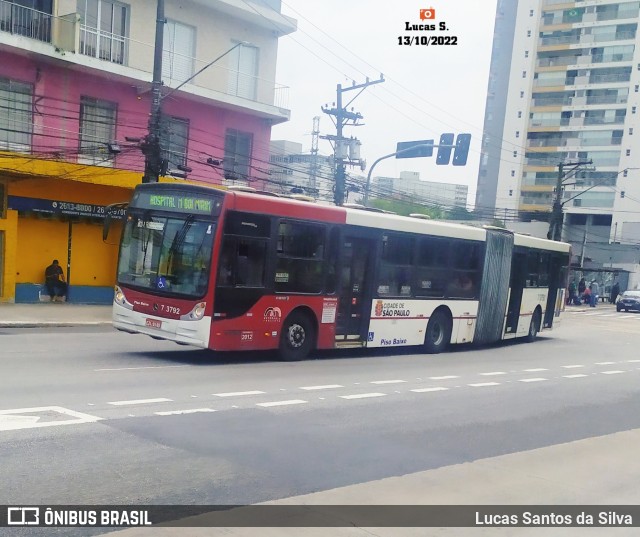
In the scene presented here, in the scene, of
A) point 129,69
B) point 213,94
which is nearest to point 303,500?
point 129,69

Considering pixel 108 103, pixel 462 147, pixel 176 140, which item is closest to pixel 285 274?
pixel 462 147

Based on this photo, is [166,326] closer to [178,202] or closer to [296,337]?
[178,202]

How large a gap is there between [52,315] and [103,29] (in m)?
9.76

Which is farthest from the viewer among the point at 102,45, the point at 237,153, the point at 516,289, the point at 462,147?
the point at 237,153

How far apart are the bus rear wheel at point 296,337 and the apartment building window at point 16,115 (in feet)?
38.8

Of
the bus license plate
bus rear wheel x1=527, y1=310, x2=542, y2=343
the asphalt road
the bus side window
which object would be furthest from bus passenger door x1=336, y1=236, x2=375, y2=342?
bus rear wheel x1=527, y1=310, x2=542, y2=343

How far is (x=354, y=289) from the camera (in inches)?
629

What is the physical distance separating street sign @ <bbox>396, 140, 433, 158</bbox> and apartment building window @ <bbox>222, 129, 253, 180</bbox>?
5.75m

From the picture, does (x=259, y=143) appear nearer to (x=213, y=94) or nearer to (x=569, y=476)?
(x=213, y=94)

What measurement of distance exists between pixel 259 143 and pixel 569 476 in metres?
23.9

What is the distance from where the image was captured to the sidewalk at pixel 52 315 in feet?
61.9

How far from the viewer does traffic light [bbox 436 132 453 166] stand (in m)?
25.7

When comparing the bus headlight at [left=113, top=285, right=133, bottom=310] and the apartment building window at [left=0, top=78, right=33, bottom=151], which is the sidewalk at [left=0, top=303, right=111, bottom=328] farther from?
the bus headlight at [left=113, top=285, right=133, bottom=310]

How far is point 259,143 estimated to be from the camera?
29.7 meters
